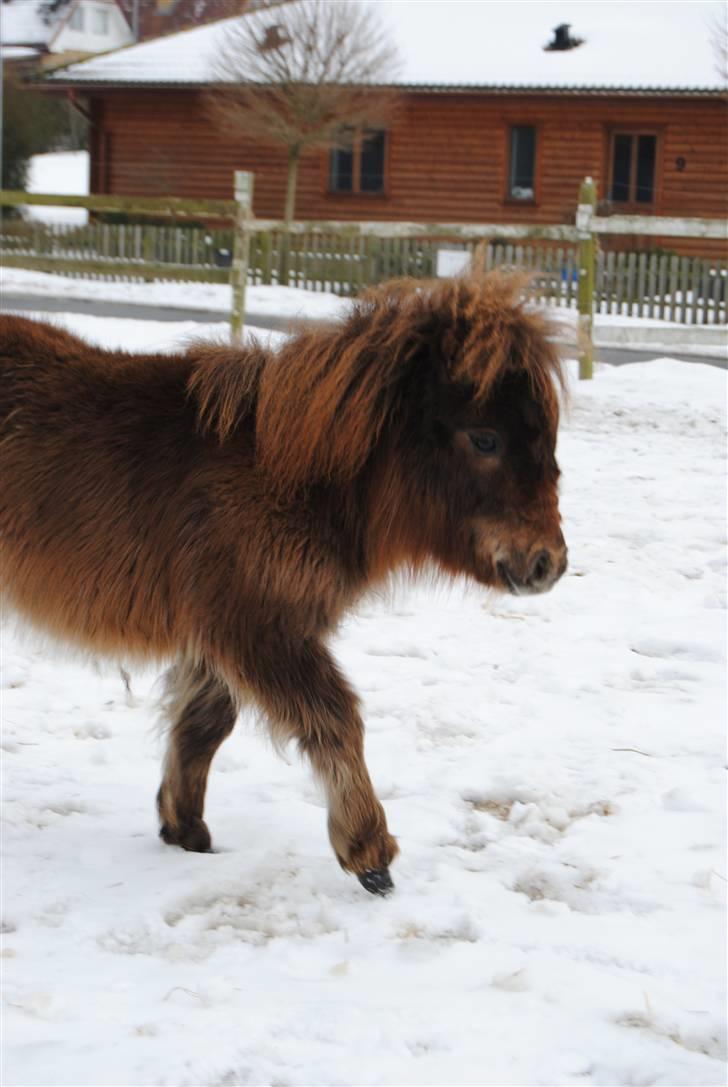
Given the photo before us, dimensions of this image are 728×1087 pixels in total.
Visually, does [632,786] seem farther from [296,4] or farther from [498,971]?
[296,4]

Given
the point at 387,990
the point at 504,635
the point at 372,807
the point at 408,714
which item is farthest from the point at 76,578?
the point at 504,635

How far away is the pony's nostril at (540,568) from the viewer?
9.84ft

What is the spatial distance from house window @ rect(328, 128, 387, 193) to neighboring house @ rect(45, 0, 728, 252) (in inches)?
1.6

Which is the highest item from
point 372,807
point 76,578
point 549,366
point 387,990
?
point 549,366

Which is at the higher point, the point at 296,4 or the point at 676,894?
the point at 296,4

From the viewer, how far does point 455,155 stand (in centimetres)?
2834

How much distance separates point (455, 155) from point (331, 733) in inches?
1060

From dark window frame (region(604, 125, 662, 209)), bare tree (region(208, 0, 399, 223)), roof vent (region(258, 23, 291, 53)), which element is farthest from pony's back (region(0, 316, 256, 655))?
roof vent (region(258, 23, 291, 53))

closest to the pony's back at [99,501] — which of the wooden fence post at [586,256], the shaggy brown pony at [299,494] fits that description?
the shaggy brown pony at [299,494]

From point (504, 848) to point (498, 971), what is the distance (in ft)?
2.19

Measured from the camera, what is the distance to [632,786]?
3.91m

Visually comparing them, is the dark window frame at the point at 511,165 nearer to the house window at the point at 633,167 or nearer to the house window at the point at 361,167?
the house window at the point at 633,167

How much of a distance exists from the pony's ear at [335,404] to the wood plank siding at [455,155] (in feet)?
81.4

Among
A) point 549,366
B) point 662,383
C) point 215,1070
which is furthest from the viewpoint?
point 662,383
